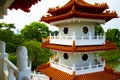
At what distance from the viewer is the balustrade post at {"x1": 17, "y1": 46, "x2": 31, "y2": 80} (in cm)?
240

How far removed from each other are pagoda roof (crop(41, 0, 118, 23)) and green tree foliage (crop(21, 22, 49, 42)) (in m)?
26.9

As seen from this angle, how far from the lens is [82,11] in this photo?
1062cm

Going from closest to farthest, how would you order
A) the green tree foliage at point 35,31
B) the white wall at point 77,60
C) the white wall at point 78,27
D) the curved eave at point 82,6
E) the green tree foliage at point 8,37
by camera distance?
the curved eave at point 82,6 → the white wall at point 77,60 → the white wall at point 78,27 → the green tree foliage at point 8,37 → the green tree foliage at point 35,31

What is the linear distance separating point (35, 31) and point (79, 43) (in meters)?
31.0

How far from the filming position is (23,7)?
2.49 m

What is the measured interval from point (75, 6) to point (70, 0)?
2.19 ft

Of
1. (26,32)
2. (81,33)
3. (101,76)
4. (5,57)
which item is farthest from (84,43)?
(26,32)

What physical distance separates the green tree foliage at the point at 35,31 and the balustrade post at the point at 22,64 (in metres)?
35.7

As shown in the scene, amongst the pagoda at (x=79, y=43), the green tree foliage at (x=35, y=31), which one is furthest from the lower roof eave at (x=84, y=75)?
the green tree foliage at (x=35, y=31)

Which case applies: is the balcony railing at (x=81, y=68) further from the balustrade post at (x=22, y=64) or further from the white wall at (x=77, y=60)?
the balustrade post at (x=22, y=64)

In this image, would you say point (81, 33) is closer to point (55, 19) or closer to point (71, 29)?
point (71, 29)

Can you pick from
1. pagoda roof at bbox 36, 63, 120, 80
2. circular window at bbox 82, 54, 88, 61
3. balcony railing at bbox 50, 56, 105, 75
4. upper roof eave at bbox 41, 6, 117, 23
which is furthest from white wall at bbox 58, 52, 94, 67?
upper roof eave at bbox 41, 6, 117, 23

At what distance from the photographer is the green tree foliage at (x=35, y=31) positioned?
39.1m

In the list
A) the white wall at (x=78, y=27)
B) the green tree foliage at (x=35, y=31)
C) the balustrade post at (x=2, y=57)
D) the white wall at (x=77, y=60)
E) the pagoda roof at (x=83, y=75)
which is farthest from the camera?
the green tree foliage at (x=35, y=31)
